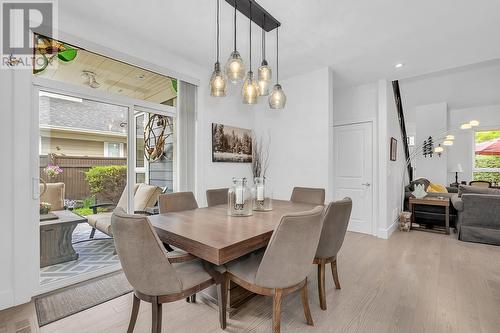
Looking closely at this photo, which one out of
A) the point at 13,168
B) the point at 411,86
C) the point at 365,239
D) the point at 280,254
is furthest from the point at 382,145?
the point at 13,168

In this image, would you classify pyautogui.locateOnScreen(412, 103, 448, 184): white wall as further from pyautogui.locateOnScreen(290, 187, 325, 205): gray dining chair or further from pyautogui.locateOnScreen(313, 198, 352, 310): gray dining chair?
pyautogui.locateOnScreen(313, 198, 352, 310): gray dining chair

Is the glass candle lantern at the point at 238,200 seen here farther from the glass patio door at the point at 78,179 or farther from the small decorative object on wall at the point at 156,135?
the small decorative object on wall at the point at 156,135

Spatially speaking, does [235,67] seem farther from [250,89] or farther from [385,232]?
[385,232]

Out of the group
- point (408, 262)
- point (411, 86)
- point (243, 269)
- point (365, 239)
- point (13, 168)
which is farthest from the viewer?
point (411, 86)

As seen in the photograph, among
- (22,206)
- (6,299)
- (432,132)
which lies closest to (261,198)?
(22,206)

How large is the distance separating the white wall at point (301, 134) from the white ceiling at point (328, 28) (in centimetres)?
42

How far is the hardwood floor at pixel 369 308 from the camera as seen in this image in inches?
69.5

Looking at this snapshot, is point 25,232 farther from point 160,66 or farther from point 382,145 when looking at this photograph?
point 382,145

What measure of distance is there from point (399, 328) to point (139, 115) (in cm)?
347

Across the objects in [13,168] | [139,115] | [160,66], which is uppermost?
[160,66]

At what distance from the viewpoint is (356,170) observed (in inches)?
172

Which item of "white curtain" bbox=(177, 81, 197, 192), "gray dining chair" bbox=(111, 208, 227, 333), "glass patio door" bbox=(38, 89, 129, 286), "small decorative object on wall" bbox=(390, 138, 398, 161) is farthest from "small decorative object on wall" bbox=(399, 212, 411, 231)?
"glass patio door" bbox=(38, 89, 129, 286)

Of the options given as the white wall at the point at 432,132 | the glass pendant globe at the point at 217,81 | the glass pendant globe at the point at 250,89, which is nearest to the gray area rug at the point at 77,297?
the glass pendant globe at the point at 217,81

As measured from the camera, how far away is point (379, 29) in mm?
2578
